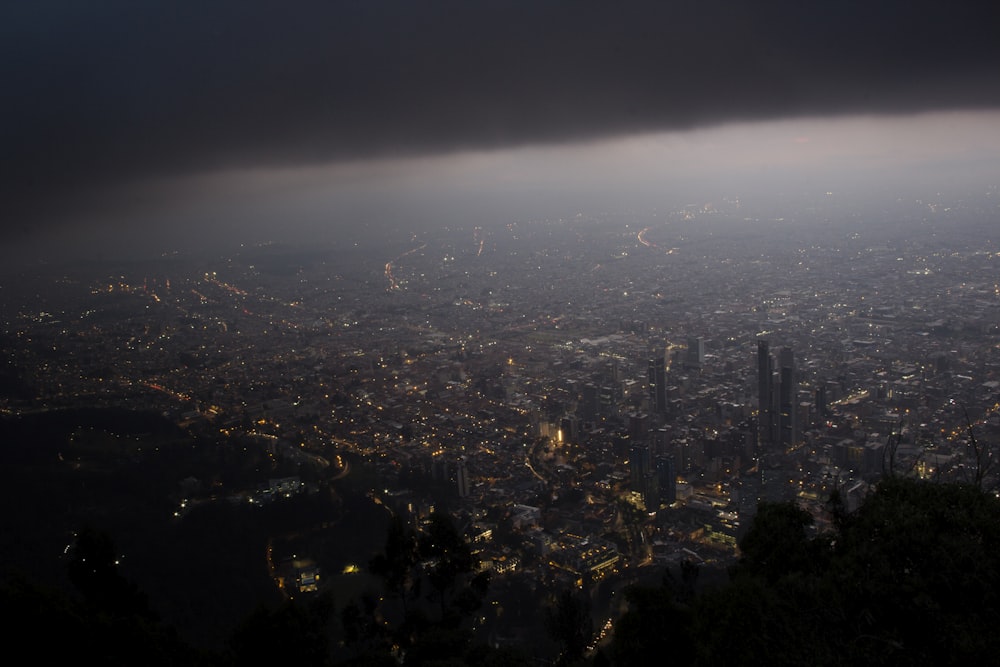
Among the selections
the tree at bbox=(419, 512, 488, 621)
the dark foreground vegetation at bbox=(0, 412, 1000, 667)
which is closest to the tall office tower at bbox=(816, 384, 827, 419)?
the dark foreground vegetation at bbox=(0, 412, 1000, 667)

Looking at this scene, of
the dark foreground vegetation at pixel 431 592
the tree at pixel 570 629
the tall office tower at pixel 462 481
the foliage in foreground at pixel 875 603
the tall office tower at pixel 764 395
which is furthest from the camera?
the tall office tower at pixel 764 395

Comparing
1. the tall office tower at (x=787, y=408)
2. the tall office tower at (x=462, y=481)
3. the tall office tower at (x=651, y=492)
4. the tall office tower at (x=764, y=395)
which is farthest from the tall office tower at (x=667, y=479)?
the tall office tower at (x=462, y=481)

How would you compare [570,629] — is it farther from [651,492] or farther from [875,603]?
[651,492]

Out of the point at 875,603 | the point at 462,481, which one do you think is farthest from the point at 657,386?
the point at 875,603

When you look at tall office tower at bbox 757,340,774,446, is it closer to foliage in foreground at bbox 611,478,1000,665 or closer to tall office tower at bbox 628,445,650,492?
tall office tower at bbox 628,445,650,492

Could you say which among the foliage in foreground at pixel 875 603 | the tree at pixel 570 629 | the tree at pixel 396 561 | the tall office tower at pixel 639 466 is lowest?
the tall office tower at pixel 639 466

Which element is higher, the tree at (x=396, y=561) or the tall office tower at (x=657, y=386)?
the tree at (x=396, y=561)

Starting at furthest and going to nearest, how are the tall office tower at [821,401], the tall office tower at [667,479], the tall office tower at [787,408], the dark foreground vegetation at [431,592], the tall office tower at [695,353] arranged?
the tall office tower at [695,353], the tall office tower at [821,401], the tall office tower at [787,408], the tall office tower at [667,479], the dark foreground vegetation at [431,592]

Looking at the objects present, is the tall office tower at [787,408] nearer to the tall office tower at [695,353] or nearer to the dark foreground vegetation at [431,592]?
the tall office tower at [695,353]
